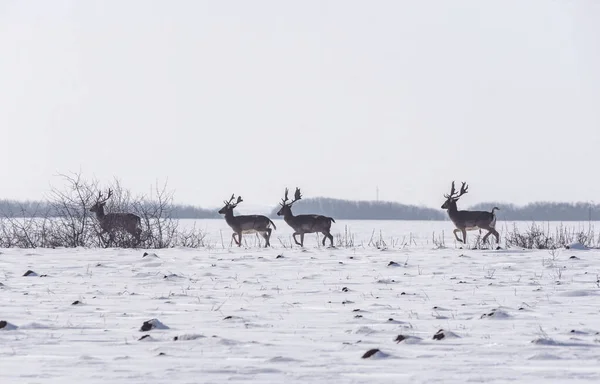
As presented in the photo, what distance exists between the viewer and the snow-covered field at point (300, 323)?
5043 mm

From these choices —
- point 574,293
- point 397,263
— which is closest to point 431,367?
point 574,293

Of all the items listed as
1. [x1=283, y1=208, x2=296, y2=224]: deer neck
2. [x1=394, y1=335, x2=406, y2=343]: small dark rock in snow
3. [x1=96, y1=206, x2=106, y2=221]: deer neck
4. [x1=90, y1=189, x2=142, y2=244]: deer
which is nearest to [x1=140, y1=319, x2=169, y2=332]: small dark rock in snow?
[x1=394, y1=335, x2=406, y2=343]: small dark rock in snow

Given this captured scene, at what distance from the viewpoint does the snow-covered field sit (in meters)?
5.04

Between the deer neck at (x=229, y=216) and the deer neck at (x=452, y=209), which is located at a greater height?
the deer neck at (x=452, y=209)

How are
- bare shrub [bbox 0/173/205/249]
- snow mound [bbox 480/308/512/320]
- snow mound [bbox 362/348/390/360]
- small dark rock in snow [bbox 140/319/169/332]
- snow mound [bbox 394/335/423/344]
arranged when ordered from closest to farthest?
snow mound [bbox 362/348/390/360]
snow mound [bbox 394/335/423/344]
small dark rock in snow [bbox 140/319/169/332]
snow mound [bbox 480/308/512/320]
bare shrub [bbox 0/173/205/249]

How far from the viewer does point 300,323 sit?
23.6 ft

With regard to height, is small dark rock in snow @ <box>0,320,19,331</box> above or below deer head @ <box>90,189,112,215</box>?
below

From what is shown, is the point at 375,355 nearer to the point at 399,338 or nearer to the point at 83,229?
the point at 399,338

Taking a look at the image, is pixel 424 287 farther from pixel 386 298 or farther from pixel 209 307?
pixel 209 307

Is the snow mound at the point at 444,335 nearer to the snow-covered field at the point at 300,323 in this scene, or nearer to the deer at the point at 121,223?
the snow-covered field at the point at 300,323

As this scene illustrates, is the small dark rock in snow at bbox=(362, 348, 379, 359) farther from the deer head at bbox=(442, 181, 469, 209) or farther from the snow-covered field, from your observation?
the deer head at bbox=(442, 181, 469, 209)

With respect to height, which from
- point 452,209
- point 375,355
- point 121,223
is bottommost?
point 375,355

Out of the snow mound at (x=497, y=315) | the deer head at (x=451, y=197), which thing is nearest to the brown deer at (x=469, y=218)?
the deer head at (x=451, y=197)

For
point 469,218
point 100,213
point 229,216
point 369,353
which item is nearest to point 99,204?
point 100,213
